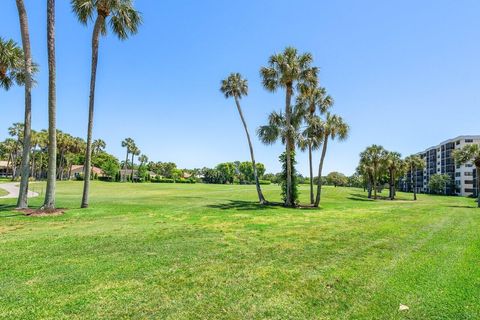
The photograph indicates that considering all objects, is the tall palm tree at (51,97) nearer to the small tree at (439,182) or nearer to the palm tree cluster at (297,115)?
the palm tree cluster at (297,115)

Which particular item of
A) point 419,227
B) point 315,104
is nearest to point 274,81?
point 315,104

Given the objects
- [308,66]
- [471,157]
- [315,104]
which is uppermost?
[308,66]

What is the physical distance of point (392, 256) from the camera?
7.32 metres

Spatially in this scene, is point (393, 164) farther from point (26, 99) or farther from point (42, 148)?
point (42, 148)

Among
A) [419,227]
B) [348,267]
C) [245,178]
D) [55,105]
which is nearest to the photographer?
[348,267]

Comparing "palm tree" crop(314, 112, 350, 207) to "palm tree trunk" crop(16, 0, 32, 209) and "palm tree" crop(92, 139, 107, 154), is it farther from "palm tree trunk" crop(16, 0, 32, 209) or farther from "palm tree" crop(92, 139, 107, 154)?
"palm tree" crop(92, 139, 107, 154)

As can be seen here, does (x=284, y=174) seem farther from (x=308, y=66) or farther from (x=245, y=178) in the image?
(x=245, y=178)

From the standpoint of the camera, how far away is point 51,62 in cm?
1475

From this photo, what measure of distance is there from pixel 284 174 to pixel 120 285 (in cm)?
1936

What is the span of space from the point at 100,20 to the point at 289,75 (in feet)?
43.4

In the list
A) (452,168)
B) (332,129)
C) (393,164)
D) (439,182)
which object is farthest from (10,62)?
(452,168)

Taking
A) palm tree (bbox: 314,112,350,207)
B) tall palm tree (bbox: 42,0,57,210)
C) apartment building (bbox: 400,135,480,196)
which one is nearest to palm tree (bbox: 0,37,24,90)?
tall palm tree (bbox: 42,0,57,210)

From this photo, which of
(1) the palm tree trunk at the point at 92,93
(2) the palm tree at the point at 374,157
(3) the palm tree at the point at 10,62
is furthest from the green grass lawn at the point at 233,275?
(2) the palm tree at the point at 374,157

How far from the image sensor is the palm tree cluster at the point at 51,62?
48.3 feet
